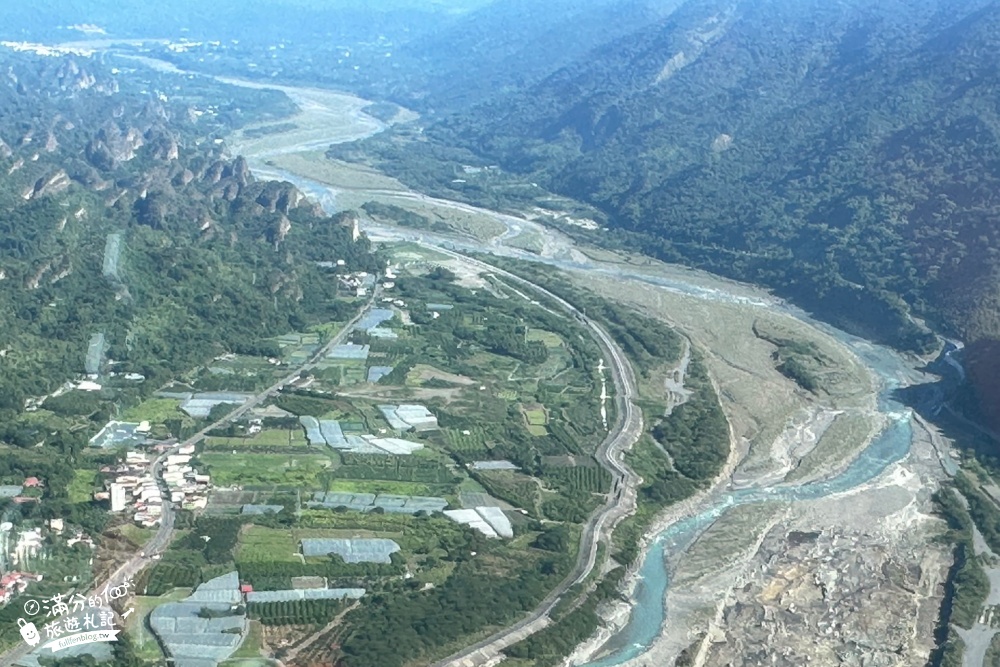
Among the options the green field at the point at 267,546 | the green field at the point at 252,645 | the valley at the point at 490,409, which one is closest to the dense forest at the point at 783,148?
the valley at the point at 490,409

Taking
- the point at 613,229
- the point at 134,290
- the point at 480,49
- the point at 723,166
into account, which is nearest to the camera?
the point at 134,290

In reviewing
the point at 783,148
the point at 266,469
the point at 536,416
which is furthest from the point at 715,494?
the point at 783,148

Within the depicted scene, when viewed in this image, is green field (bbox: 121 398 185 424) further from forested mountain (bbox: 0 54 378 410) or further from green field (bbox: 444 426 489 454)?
green field (bbox: 444 426 489 454)

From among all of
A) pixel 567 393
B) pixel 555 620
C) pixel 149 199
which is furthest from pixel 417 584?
pixel 149 199

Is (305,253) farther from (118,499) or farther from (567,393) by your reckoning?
(118,499)

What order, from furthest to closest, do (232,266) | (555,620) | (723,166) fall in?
(723,166), (232,266), (555,620)

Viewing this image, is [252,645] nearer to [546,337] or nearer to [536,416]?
[536,416]
